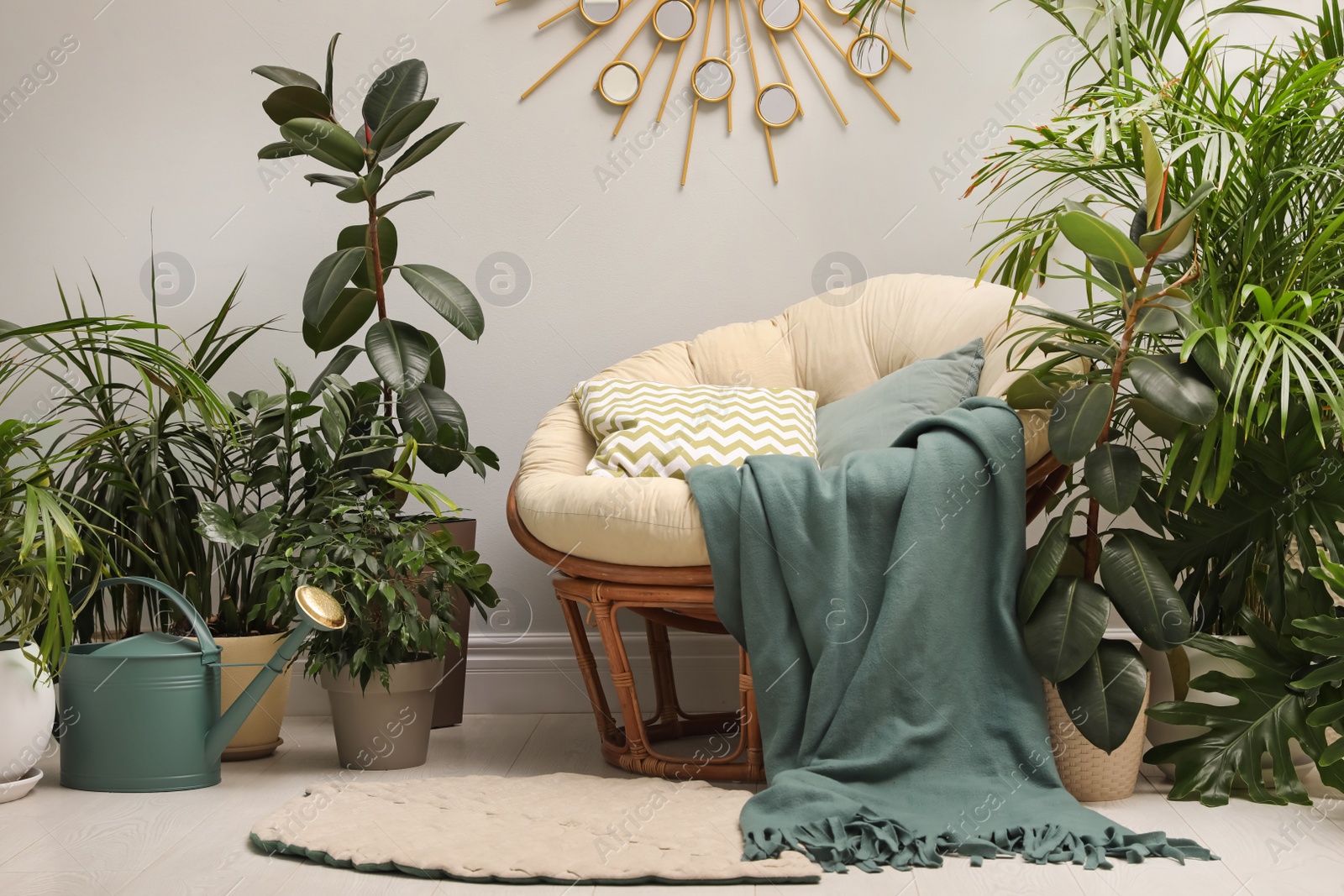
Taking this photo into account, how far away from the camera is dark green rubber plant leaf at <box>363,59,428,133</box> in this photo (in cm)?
221

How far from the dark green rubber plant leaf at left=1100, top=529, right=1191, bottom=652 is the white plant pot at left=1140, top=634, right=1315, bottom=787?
0.15m

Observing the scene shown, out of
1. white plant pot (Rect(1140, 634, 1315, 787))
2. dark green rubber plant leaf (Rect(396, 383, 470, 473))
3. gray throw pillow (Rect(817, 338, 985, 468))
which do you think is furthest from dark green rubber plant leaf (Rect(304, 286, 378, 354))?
white plant pot (Rect(1140, 634, 1315, 787))

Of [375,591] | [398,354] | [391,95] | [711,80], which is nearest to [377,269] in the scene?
[398,354]

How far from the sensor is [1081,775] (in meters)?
1.79

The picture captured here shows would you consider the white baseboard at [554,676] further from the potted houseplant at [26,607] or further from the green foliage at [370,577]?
the potted houseplant at [26,607]

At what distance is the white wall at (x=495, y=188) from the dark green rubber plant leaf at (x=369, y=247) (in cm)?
28

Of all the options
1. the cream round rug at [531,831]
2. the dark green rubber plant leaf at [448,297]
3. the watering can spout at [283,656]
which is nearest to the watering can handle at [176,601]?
the watering can spout at [283,656]

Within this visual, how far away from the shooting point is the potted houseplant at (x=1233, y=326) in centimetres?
165

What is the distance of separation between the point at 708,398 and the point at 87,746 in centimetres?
130

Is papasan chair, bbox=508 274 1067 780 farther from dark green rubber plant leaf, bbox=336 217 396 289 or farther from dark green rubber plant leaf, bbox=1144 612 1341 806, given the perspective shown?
dark green rubber plant leaf, bbox=336 217 396 289

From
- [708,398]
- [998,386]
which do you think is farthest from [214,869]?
[998,386]

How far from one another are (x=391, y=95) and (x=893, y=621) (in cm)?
148

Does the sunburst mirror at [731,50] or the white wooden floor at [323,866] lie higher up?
the sunburst mirror at [731,50]

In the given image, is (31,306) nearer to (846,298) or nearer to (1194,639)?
(846,298)
